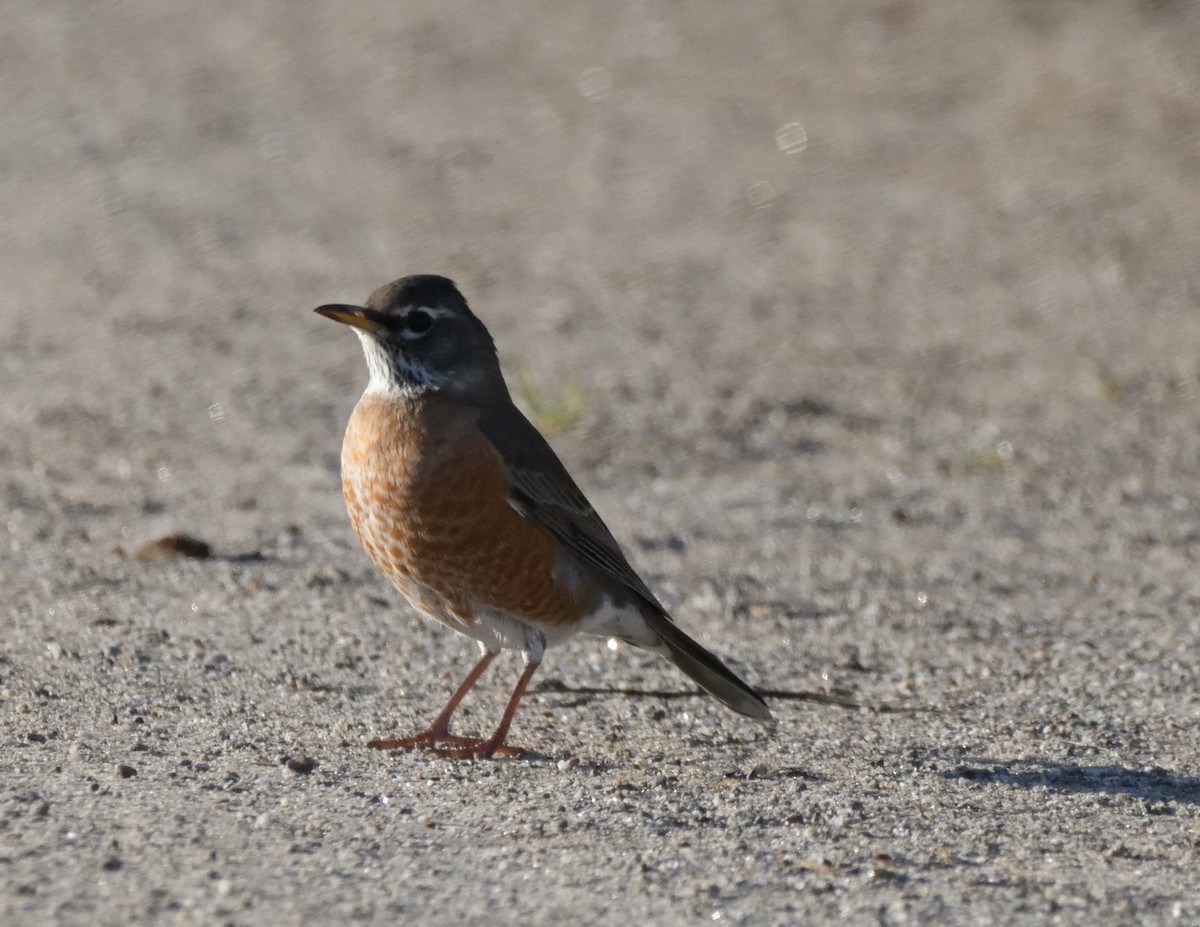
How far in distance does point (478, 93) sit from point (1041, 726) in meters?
10.2

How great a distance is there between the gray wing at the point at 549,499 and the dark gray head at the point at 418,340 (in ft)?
0.54

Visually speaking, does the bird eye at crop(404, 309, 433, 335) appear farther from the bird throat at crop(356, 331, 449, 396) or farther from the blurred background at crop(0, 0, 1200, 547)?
the blurred background at crop(0, 0, 1200, 547)

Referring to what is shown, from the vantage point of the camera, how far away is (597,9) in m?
16.9

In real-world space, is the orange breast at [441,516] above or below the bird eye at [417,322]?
below

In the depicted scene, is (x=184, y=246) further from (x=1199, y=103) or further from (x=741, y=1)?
(x=1199, y=103)

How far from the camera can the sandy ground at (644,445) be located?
4988 mm

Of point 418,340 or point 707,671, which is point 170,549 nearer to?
point 418,340

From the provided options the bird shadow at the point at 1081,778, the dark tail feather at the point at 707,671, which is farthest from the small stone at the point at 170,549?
the bird shadow at the point at 1081,778

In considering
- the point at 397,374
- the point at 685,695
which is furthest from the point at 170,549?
the point at 685,695

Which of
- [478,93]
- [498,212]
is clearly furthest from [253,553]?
[478,93]

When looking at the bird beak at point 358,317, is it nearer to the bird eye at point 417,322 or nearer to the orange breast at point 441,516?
the bird eye at point 417,322

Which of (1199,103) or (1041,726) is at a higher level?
(1199,103)

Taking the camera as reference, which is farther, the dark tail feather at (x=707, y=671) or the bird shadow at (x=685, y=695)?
the bird shadow at (x=685, y=695)

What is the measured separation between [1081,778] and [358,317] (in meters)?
2.78
